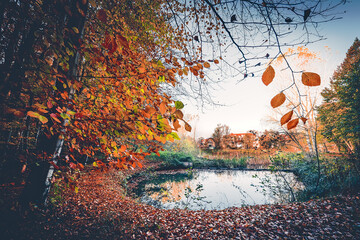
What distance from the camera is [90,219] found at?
3.60 meters

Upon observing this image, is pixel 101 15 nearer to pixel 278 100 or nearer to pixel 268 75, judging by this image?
pixel 268 75

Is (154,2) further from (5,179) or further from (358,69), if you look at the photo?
(358,69)

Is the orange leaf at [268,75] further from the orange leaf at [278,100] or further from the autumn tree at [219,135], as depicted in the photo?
the autumn tree at [219,135]

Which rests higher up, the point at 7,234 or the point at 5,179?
the point at 5,179

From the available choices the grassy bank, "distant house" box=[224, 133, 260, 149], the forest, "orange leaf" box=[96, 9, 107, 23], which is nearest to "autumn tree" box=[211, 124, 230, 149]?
"distant house" box=[224, 133, 260, 149]

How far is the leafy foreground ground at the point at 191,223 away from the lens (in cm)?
304

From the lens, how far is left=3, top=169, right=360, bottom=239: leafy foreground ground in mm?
3041

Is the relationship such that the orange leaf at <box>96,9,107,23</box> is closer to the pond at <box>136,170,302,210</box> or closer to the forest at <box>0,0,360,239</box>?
the forest at <box>0,0,360,239</box>

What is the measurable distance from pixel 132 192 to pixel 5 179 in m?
5.18

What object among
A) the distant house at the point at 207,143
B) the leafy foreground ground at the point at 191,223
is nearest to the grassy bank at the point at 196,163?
the distant house at the point at 207,143

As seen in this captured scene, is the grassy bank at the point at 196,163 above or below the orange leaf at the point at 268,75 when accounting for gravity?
below

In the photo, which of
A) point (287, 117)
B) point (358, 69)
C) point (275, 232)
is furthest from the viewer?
point (358, 69)

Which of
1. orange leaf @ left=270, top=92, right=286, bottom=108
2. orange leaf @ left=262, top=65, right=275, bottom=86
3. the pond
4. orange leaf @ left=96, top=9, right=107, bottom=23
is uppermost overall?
orange leaf @ left=96, top=9, right=107, bottom=23

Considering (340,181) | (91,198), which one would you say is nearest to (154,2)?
(91,198)
